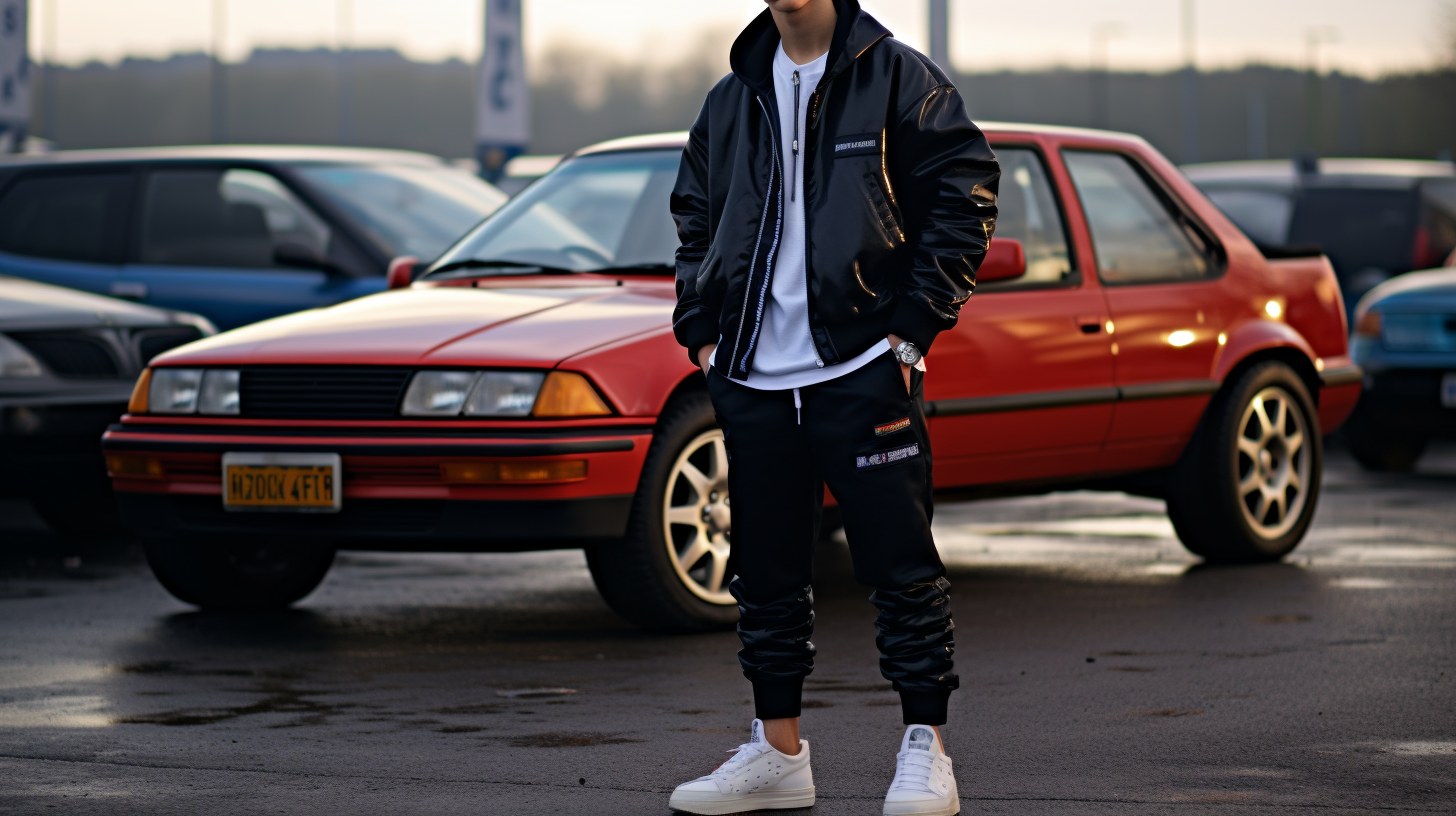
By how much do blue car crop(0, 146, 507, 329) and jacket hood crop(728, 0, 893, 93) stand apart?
5.08 meters

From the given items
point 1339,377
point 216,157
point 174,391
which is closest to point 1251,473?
point 1339,377

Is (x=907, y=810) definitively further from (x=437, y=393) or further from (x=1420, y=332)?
(x=1420, y=332)

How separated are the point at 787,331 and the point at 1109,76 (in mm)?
96950

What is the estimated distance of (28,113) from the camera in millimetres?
16281

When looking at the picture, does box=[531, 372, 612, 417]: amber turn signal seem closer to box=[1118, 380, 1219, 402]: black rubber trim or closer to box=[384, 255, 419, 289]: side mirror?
box=[384, 255, 419, 289]: side mirror

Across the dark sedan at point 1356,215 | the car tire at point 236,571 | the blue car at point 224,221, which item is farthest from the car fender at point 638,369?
the dark sedan at point 1356,215

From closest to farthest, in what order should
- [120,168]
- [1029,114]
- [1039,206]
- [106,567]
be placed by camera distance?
[1039,206] < [106,567] < [120,168] < [1029,114]

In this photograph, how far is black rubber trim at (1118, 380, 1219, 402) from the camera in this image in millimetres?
7176

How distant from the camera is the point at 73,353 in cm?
802

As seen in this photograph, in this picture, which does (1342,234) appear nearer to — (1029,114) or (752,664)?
(752,664)

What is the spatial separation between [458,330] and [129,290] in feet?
13.2

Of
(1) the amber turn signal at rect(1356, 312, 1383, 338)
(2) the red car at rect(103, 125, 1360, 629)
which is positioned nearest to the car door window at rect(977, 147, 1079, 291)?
(2) the red car at rect(103, 125, 1360, 629)

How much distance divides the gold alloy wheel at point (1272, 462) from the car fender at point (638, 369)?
8.09ft

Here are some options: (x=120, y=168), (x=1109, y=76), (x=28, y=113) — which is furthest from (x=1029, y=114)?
(x=120, y=168)
